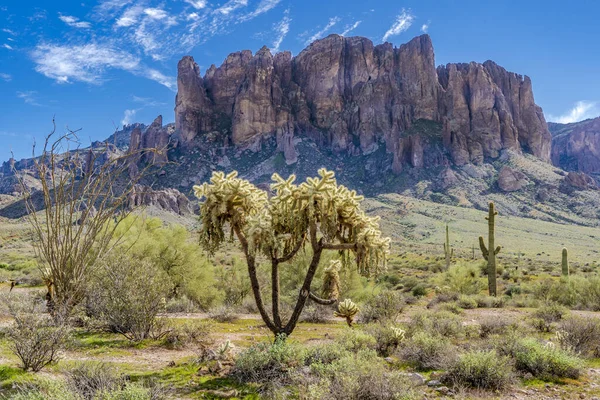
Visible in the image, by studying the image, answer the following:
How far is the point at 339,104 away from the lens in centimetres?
14888

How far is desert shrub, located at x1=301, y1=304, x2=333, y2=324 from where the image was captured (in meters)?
15.3

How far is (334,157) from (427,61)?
158ft

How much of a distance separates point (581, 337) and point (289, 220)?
7.52m

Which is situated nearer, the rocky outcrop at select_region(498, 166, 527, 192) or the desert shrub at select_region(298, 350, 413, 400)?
the desert shrub at select_region(298, 350, 413, 400)

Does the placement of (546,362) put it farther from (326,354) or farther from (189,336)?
(189,336)

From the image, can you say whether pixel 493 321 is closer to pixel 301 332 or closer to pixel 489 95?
pixel 301 332

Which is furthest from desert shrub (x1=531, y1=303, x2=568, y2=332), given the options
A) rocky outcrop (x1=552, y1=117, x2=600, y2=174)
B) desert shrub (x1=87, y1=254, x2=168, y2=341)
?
rocky outcrop (x1=552, y1=117, x2=600, y2=174)

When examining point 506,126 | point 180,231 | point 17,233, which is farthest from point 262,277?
point 506,126

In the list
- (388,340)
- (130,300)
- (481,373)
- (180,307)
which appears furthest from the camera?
(180,307)

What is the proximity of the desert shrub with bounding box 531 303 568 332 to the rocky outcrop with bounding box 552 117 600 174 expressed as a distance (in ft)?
645

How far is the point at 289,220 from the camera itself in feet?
25.0

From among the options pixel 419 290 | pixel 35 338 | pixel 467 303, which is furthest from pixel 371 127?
pixel 35 338

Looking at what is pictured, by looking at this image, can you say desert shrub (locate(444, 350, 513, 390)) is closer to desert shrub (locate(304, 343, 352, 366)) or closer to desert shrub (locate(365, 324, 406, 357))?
desert shrub (locate(304, 343, 352, 366))

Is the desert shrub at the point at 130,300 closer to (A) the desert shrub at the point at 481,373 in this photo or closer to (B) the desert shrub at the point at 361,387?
(B) the desert shrub at the point at 361,387
